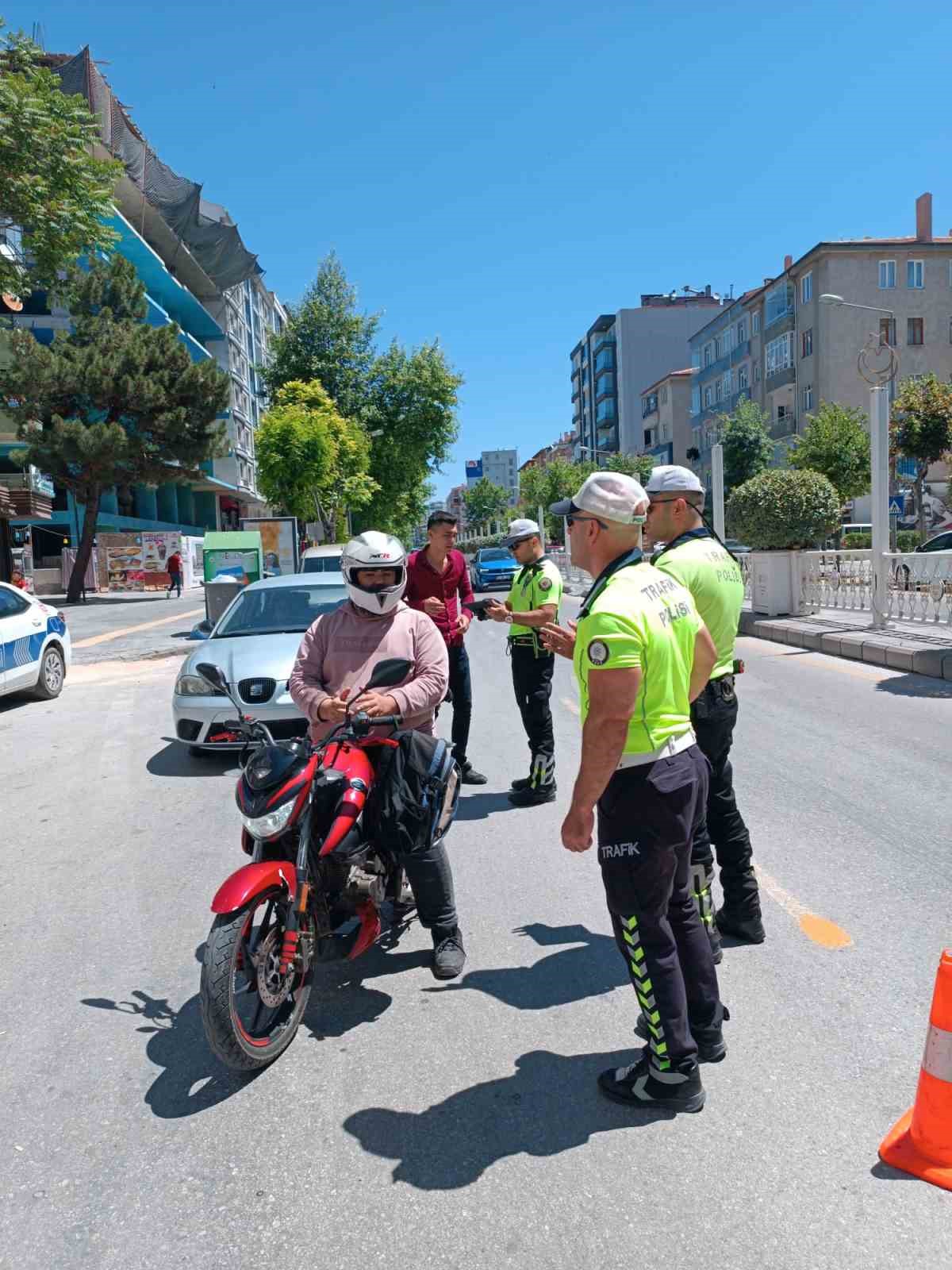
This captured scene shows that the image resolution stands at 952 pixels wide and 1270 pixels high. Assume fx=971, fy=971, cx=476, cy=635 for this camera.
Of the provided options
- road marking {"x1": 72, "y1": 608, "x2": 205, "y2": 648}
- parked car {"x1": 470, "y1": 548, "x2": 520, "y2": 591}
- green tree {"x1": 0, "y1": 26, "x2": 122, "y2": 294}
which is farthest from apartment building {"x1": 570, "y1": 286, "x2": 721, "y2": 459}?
green tree {"x1": 0, "y1": 26, "x2": 122, "y2": 294}

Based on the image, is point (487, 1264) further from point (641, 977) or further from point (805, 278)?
point (805, 278)

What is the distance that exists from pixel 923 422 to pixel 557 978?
31.4 metres

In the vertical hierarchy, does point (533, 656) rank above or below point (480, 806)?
above

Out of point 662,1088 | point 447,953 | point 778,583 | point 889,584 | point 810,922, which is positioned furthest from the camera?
point 778,583

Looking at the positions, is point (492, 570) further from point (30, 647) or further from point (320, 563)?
point (30, 647)

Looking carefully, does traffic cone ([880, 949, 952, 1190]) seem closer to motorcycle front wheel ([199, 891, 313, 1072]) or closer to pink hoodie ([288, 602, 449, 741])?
motorcycle front wheel ([199, 891, 313, 1072])

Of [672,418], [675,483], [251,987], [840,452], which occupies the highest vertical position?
[672,418]

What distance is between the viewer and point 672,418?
72.8 metres

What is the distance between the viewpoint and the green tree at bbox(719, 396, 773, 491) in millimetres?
45156

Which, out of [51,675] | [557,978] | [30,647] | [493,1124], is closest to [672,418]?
[51,675]

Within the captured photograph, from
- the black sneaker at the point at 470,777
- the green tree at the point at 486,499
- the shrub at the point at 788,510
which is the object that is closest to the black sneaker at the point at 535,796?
the black sneaker at the point at 470,777

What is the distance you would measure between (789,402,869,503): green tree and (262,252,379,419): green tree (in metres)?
20.7

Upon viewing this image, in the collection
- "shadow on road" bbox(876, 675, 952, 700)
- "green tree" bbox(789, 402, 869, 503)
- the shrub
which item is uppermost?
"green tree" bbox(789, 402, 869, 503)

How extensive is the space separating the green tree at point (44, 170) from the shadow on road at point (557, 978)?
36.0ft
